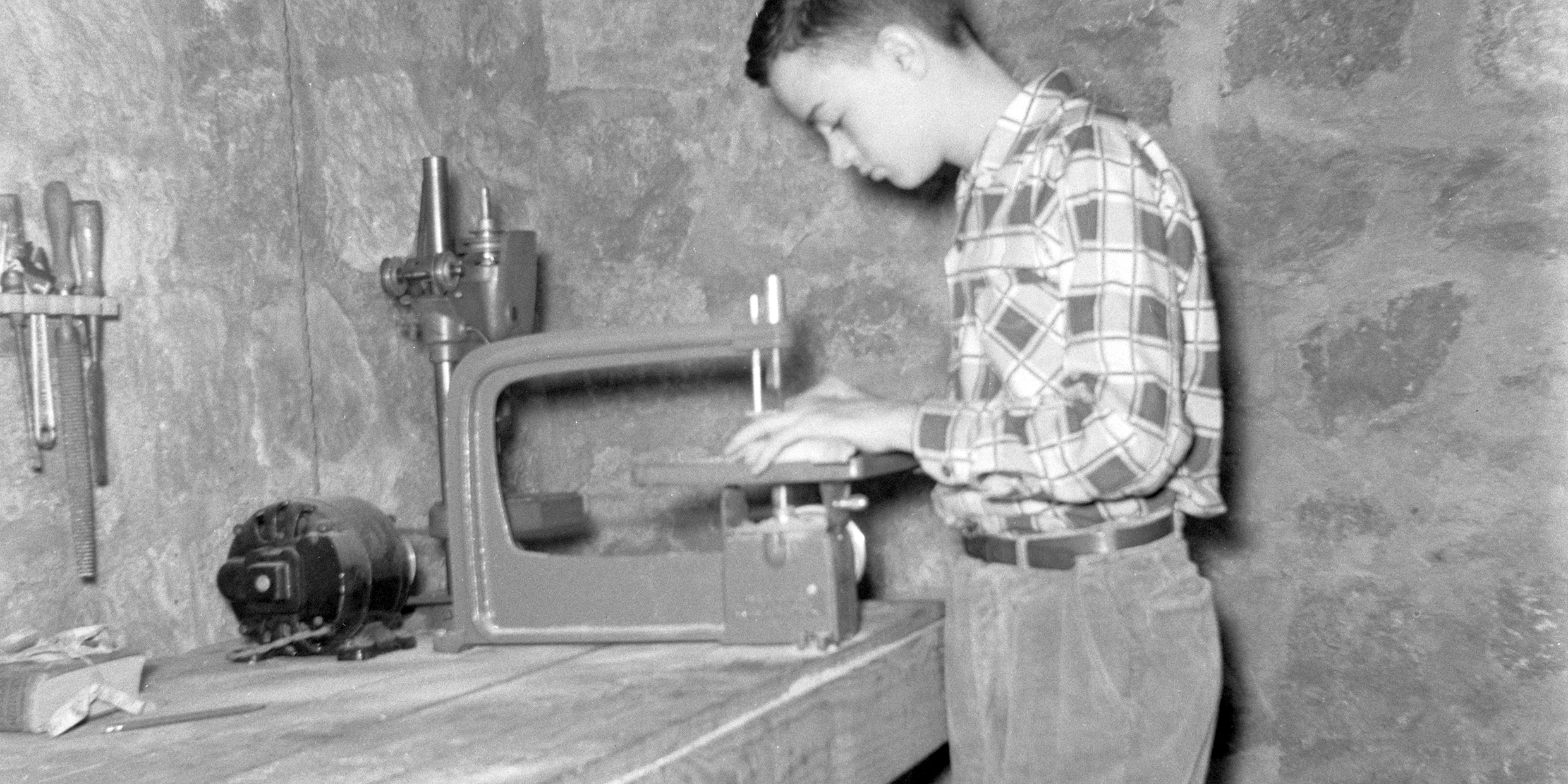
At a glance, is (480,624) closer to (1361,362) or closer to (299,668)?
(299,668)

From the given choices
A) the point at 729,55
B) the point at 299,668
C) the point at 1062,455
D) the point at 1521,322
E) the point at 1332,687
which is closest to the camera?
the point at 1062,455

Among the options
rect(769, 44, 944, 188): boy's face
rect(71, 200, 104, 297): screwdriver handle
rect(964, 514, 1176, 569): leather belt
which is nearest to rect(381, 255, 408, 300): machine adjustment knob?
rect(71, 200, 104, 297): screwdriver handle

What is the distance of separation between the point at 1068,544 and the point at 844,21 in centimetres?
58

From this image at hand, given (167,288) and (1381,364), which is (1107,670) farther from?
(167,288)

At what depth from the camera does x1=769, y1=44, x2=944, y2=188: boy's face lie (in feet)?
5.08

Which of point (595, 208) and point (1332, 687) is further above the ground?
point (595, 208)

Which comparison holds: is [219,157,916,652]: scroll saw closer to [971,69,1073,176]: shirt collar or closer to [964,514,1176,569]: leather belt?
[964,514,1176,569]: leather belt

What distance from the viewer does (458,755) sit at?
110 centimetres

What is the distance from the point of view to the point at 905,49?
154 centimetres

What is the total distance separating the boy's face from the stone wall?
511 mm

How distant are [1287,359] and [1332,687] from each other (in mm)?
406

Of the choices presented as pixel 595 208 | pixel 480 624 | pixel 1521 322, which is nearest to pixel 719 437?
pixel 595 208

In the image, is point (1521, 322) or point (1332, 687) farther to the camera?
point (1332, 687)

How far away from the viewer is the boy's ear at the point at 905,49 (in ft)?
5.03
